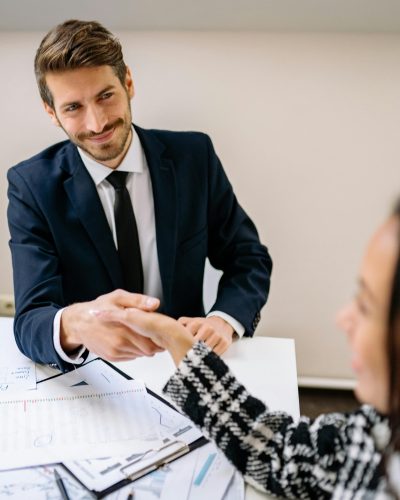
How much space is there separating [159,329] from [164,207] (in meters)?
0.54

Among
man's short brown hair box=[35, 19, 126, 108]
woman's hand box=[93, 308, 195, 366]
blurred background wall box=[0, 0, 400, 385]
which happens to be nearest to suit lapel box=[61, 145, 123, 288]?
man's short brown hair box=[35, 19, 126, 108]

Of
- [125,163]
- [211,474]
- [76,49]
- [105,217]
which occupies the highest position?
[76,49]

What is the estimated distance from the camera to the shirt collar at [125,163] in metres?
1.41

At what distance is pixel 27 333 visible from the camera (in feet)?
3.86

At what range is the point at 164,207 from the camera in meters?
1.44

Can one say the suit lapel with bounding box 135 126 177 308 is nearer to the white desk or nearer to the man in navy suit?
the man in navy suit

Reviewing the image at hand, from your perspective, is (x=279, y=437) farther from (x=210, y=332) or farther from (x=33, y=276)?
(x=33, y=276)

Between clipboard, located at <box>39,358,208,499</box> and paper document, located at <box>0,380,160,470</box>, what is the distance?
0.7 inches

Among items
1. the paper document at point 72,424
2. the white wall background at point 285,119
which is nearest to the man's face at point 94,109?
the white wall background at point 285,119

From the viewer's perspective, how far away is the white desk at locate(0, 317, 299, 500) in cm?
107

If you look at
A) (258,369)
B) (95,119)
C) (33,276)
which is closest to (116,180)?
(95,119)

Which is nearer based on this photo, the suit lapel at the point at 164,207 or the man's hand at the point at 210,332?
the man's hand at the point at 210,332

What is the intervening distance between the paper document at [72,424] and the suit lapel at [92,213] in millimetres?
389

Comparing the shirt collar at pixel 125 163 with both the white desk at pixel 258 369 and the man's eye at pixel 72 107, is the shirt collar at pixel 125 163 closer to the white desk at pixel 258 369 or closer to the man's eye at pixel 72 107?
the man's eye at pixel 72 107
